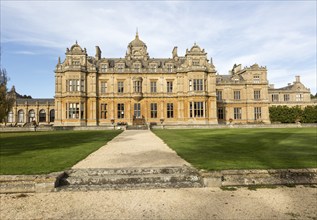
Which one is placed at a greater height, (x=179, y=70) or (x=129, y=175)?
(x=179, y=70)

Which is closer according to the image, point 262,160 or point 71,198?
point 71,198

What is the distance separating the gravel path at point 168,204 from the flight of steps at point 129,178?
0.37 meters

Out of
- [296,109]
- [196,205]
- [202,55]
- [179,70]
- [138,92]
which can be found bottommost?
[196,205]

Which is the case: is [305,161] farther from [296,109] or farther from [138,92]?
[296,109]

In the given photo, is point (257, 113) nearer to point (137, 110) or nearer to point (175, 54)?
point (175, 54)

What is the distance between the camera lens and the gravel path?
5.10 meters

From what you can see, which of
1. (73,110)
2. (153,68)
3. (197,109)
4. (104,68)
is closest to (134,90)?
(153,68)

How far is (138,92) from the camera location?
40.2m

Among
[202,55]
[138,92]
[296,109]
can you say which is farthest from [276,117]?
[138,92]

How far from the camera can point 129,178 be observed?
761 cm

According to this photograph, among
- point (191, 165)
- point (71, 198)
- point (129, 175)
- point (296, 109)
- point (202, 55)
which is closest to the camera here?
point (71, 198)

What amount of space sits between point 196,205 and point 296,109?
51145mm

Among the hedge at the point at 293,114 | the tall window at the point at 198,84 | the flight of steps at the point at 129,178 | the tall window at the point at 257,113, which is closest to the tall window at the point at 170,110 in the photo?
the tall window at the point at 198,84

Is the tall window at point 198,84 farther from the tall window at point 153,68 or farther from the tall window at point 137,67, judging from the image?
the tall window at point 137,67
